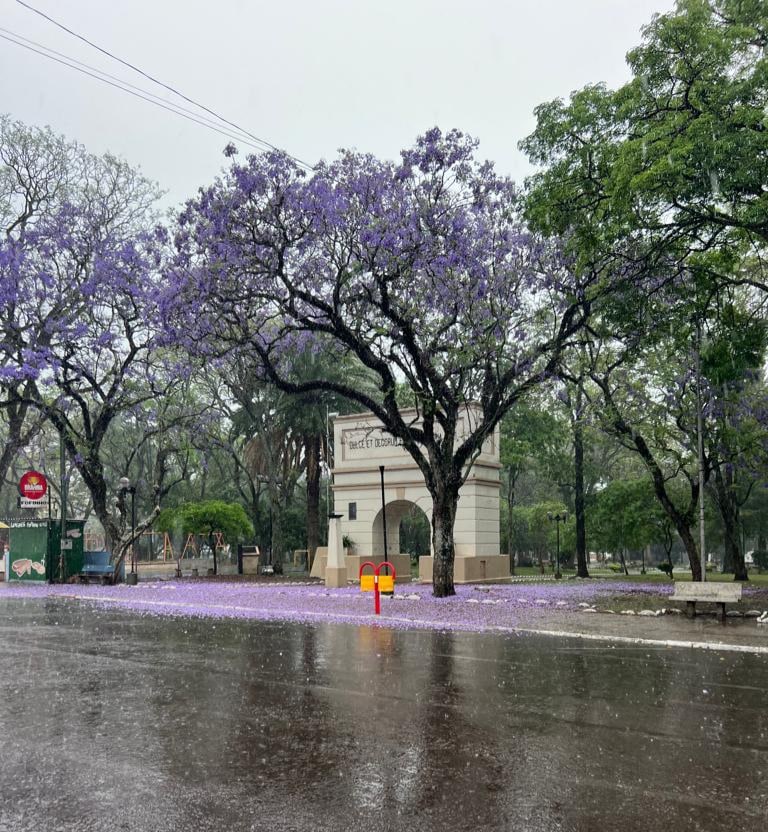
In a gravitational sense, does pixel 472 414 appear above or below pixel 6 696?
above

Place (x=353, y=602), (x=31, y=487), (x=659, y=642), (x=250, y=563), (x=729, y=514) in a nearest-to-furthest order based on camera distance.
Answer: (x=659, y=642) → (x=353, y=602) → (x=31, y=487) → (x=729, y=514) → (x=250, y=563)

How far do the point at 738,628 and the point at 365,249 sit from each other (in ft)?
37.8

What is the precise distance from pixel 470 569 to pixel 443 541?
25.8ft

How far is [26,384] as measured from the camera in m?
30.6

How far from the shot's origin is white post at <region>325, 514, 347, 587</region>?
1073 inches

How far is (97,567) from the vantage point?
3161cm

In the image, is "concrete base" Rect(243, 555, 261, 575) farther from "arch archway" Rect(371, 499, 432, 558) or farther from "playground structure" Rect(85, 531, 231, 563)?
"arch archway" Rect(371, 499, 432, 558)

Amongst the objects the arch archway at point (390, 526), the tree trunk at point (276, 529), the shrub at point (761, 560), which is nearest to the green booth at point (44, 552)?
the tree trunk at point (276, 529)

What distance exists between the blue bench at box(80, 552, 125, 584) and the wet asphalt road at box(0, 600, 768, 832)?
18542 millimetres

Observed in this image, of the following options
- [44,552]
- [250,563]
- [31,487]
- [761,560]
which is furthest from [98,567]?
[761,560]

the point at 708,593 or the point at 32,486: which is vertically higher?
the point at 32,486

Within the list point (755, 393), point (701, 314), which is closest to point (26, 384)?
point (701, 314)

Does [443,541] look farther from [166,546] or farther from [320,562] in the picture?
[166,546]

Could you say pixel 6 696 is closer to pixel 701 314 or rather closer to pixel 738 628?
pixel 738 628
